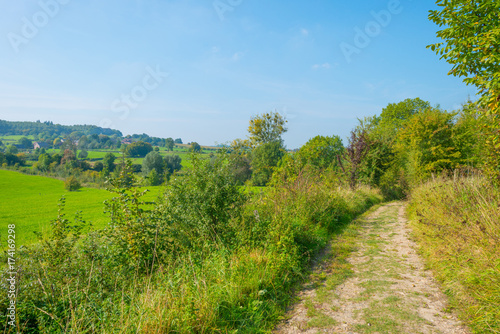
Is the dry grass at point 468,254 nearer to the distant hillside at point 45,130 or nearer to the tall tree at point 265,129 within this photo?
the tall tree at point 265,129

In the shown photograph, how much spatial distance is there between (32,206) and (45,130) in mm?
74180

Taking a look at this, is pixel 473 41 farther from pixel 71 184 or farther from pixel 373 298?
pixel 71 184

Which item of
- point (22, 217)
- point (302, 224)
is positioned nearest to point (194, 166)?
point (302, 224)

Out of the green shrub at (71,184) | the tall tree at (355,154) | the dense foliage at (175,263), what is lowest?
the green shrub at (71,184)

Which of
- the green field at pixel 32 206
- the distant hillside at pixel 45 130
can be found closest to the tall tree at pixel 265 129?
the green field at pixel 32 206

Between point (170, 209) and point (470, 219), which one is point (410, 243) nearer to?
point (470, 219)

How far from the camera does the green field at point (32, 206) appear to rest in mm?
15211

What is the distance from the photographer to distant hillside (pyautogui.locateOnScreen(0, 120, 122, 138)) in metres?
72.4

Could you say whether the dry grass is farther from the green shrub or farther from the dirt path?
the green shrub

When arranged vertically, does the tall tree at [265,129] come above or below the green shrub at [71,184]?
above

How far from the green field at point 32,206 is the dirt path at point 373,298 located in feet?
31.5

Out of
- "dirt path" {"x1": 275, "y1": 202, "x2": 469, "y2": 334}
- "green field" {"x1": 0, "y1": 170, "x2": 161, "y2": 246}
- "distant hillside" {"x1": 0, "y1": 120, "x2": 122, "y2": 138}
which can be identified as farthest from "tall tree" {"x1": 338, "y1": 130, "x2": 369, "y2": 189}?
"distant hillside" {"x1": 0, "y1": 120, "x2": 122, "y2": 138}

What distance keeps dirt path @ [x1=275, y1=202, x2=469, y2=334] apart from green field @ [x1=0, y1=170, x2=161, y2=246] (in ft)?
31.5

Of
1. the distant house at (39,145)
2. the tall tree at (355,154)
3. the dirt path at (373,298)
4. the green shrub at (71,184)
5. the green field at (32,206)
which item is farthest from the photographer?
the distant house at (39,145)
